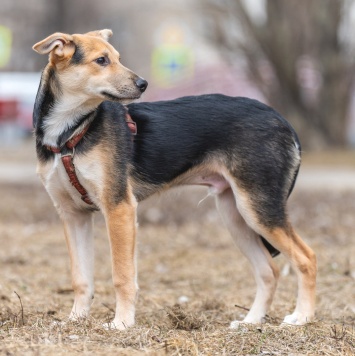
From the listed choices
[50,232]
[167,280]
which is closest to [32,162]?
[50,232]

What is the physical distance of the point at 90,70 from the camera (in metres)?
5.19

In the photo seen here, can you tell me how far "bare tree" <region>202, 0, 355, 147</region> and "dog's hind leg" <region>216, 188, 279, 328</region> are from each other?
13503 millimetres

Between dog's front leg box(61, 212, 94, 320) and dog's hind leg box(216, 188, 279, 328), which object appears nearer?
dog's front leg box(61, 212, 94, 320)

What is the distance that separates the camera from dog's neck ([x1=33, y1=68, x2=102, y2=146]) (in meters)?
5.22

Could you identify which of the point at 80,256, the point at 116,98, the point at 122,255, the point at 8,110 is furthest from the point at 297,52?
the point at 122,255

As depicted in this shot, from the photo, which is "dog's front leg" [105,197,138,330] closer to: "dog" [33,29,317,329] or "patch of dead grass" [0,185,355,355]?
"dog" [33,29,317,329]

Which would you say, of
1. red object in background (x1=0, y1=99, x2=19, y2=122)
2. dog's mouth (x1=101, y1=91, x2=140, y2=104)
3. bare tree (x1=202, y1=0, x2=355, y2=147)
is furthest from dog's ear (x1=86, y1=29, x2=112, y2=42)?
red object in background (x1=0, y1=99, x2=19, y2=122)

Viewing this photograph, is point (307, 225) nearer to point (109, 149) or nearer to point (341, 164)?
point (109, 149)

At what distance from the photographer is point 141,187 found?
5449 mm

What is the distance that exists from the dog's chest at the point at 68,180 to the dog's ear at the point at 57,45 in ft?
2.15

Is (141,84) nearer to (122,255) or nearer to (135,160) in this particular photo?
(135,160)

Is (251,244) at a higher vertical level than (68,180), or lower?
lower

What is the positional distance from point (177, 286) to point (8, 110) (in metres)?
24.4

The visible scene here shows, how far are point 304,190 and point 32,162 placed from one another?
8.83m
